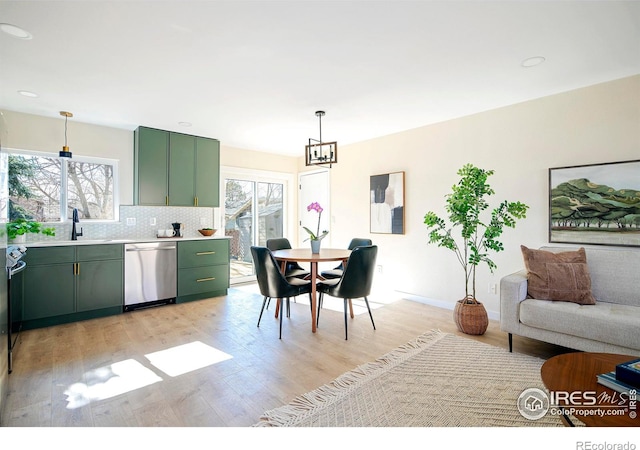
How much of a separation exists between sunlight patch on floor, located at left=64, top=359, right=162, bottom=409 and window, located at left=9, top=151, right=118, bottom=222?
2.49m

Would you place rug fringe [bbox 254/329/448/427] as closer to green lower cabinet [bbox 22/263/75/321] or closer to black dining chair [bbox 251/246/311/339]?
black dining chair [bbox 251/246/311/339]

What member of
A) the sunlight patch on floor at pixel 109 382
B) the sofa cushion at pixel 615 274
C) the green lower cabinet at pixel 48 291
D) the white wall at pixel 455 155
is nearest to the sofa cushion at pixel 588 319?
the sofa cushion at pixel 615 274

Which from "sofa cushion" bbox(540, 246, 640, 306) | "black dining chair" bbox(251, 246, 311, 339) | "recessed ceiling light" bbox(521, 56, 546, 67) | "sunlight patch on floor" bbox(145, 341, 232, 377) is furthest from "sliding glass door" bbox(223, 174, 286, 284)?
"sofa cushion" bbox(540, 246, 640, 306)

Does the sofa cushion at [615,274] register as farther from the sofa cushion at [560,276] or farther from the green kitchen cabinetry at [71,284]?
the green kitchen cabinetry at [71,284]

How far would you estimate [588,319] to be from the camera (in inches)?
87.6

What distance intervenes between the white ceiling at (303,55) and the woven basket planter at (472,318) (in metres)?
2.16

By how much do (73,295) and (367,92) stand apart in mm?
3950

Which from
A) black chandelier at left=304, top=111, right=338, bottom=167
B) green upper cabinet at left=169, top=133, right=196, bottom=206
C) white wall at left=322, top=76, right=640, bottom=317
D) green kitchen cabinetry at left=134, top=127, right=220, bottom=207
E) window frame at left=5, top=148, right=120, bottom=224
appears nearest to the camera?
white wall at left=322, top=76, right=640, bottom=317

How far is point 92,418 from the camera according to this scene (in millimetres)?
1787

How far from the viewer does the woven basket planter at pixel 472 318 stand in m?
3.03

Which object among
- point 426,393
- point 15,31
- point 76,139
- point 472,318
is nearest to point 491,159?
point 472,318

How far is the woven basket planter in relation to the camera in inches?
119

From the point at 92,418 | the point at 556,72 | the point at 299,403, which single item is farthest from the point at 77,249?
the point at 556,72

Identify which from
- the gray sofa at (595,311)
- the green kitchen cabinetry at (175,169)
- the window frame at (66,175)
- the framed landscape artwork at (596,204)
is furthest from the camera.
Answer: the green kitchen cabinetry at (175,169)
